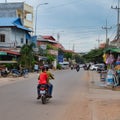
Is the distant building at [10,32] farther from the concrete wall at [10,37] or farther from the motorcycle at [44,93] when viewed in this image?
the motorcycle at [44,93]

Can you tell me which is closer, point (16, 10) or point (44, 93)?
point (44, 93)

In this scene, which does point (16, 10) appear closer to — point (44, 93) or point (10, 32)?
point (10, 32)

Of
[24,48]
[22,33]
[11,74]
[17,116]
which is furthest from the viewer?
[22,33]

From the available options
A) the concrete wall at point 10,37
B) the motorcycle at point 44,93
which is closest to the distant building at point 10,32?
the concrete wall at point 10,37

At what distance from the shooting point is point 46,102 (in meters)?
16.7

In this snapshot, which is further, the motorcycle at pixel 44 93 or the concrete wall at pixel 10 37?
the concrete wall at pixel 10 37

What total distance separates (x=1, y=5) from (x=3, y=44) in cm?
1288

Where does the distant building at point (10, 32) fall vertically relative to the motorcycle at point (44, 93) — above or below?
above

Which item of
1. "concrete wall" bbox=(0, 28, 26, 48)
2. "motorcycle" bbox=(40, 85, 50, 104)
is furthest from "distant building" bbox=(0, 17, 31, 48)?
"motorcycle" bbox=(40, 85, 50, 104)

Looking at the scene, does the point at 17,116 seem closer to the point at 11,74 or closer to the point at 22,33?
the point at 11,74

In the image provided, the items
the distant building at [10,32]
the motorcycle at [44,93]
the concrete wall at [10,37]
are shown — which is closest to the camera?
the motorcycle at [44,93]

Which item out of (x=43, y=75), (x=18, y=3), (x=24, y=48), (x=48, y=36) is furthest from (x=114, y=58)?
(x=48, y=36)

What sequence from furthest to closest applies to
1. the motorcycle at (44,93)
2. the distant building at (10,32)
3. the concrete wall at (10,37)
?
the concrete wall at (10,37) < the distant building at (10,32) < the motorcycle at (44,93)

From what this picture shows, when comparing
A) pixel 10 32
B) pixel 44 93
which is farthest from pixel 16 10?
pixel 44 93
